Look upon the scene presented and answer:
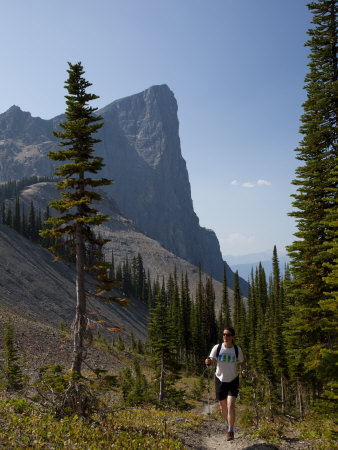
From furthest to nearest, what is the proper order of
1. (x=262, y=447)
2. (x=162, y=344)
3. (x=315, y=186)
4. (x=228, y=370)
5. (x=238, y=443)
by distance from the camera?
1. (x=162, y=344)
2. (x=315, y=186)
3. (x=238, y=443)
4. (x=228, y=370)
5. (x=262, y=447)

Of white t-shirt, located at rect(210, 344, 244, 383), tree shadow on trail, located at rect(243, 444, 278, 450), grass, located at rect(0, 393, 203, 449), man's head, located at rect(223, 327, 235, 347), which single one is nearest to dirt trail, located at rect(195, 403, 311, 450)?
tree shadow on trail, located at rect(243, 444, 278, 450)

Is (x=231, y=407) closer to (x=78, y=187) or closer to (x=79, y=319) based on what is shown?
(x=79, y=319)

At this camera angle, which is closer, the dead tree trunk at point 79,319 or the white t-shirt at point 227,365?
the white t-shirt at point 227,365

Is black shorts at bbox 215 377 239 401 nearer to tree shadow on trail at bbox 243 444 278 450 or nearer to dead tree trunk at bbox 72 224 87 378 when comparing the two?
tree shadow on trail at bbox 243 444 278 450

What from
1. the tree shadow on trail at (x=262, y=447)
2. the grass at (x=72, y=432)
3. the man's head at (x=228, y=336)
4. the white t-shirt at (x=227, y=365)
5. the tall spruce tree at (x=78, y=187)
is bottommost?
the tree shadow on trail at (x=262, y=447)

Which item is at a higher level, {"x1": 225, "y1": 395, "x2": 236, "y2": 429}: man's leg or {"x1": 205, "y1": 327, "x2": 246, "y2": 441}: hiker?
{"x1": 205, "y1": 327, "x2": 246, "y2": 441}: hiker

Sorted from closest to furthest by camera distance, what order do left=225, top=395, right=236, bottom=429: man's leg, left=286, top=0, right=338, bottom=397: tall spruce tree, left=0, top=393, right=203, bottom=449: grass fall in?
left=0, top=393, right=203, bottom=449: grass
left=225, top=395, right=236, bottom=429: man's leg
left=286, top=0, right=338, bottom=397: tall spruce tree

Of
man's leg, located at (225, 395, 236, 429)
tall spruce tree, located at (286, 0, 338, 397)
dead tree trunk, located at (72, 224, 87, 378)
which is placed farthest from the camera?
tall spruce tree, located at (286, 0, 338, 397)

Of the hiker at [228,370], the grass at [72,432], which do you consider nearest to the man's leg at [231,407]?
the hiker at [228,370]

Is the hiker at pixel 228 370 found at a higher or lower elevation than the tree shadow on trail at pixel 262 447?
higher

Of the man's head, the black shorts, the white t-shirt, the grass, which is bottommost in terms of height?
the grass

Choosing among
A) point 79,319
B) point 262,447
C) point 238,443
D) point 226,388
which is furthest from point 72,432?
point 262,447

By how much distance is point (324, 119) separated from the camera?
15.8 meters

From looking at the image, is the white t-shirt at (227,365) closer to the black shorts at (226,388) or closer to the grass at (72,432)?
the black shorts at (226,388)
